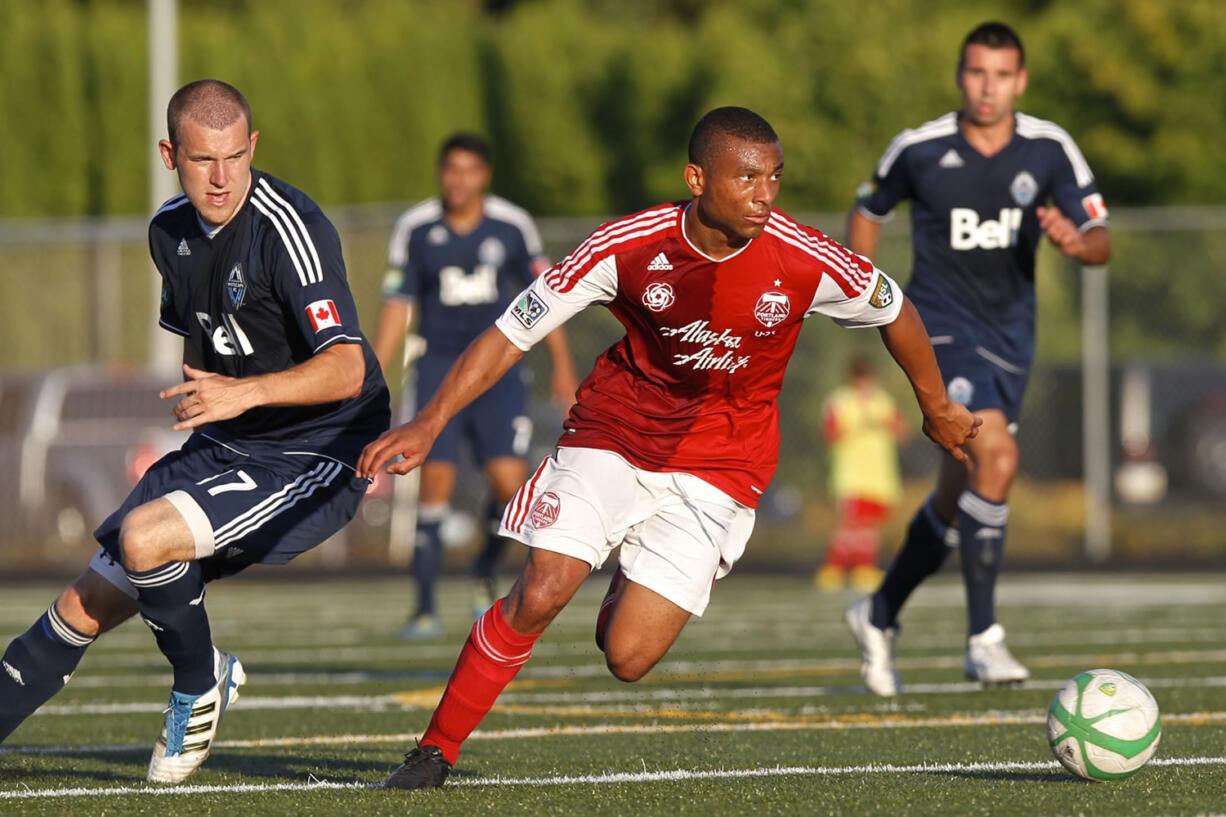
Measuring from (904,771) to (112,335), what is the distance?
1717 cm

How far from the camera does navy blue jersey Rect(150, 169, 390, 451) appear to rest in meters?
5.55

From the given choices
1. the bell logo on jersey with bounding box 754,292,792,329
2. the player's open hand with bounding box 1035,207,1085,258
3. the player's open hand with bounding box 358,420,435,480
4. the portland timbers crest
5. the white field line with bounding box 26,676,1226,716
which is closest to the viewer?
the player's open hand with bounding box 358,420,435,480

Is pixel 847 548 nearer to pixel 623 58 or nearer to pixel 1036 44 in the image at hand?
pixel 1036 44

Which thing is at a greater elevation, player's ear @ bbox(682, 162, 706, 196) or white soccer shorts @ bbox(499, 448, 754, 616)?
player's ear @ bbox(682, 162, 706, 196)

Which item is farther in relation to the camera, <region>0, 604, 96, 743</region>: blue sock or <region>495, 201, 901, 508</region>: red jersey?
<region>0, 604, 96, 743</region>: blue sock

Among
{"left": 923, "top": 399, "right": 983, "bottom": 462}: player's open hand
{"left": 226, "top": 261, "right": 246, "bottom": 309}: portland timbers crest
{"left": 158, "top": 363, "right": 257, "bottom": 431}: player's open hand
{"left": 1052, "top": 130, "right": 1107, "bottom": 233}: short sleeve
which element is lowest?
{"left": 923, "top": 399, "right": 983, "bottom": 462}: player's open hand

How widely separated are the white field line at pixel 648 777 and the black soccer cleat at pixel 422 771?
135 millimetres

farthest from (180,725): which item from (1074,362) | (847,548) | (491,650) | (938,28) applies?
(938,28)

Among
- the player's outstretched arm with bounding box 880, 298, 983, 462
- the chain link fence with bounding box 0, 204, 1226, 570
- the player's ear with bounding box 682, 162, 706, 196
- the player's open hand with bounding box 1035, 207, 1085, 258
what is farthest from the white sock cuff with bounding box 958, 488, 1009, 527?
the chain link fence with bounding box 0, 204, 1226, 570

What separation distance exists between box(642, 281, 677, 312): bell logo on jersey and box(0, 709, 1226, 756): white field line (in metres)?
1.84

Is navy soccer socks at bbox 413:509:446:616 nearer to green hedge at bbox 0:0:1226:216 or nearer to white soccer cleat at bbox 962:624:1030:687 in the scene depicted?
white soccer cleat at bbox 962:624:1030:687

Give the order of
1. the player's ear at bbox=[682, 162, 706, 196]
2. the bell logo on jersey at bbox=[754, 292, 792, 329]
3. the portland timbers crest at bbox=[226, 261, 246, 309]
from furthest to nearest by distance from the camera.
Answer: the portland timbers crest at bbox=[226, 261, 246, 309], the bell logo on jersey at bbox=[754, 292, 792, 329], the player's ear at bbox=[682, 162, 706, 196]

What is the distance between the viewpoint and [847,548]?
16.5 m

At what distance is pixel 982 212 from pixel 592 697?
2.54 m
